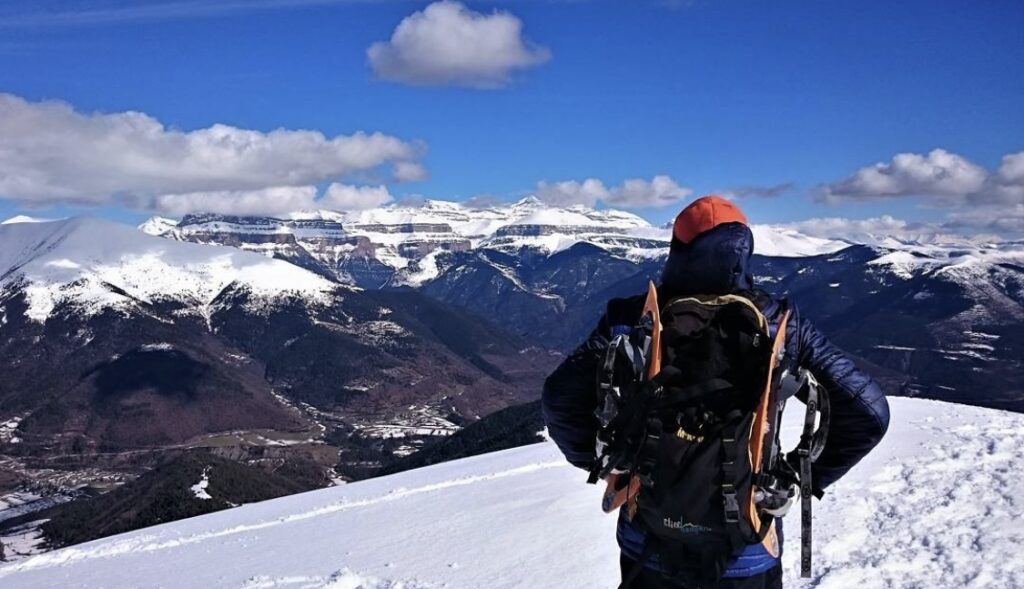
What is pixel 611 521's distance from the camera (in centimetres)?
1535

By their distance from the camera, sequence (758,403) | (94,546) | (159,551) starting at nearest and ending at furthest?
(758,403), (159,551), (94,546)

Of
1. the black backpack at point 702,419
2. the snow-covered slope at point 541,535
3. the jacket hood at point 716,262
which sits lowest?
the snow-covered slope at point 541,535

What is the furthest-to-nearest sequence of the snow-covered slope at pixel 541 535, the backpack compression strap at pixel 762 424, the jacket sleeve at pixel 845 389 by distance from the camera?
1. the snow-covered slope at pixel 541 535
2. the jacket sleeve at pixel 845 389
3. the backpack compression strap at pixel 762 424

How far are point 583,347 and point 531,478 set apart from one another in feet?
62.6

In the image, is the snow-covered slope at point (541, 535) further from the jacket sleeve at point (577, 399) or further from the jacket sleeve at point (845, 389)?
the jacket sleeve at point (577, 399)

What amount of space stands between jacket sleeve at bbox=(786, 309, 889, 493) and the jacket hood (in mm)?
477

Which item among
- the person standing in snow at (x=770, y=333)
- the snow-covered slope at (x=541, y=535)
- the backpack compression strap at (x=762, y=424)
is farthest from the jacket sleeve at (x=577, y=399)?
the snow-covered slope at (x=541, y=535)

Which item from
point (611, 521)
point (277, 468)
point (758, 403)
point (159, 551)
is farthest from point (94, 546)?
point (277, 468)

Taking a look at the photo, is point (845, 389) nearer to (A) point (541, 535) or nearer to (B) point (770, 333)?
(B) point (770, 333)

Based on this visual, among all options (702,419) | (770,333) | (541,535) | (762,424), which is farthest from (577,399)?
(541,535)

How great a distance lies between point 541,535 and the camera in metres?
15.1

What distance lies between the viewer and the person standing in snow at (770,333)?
200 inches

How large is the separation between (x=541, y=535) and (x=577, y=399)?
10.5 m

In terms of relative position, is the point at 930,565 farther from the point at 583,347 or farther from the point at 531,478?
the point at 531,478
